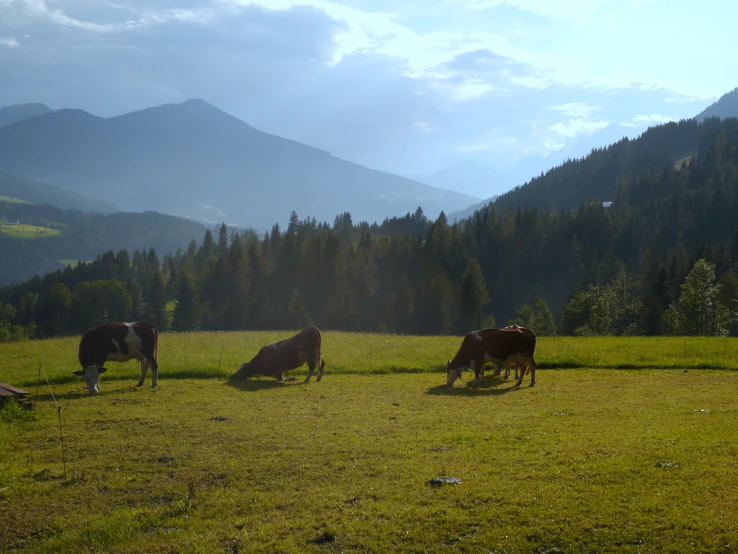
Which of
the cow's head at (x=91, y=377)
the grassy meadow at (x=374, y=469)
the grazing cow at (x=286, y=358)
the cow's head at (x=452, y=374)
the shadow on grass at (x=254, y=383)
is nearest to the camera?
the grassy meadow at (x=374, y=469)

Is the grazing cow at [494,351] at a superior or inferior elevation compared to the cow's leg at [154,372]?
superior

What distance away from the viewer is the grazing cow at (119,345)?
64.4ft

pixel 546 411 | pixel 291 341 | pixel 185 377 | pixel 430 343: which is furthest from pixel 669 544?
pixel 430 343

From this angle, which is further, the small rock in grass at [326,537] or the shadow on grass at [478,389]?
the shadow on grass at [478,389]

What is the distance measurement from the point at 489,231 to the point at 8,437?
417 feet

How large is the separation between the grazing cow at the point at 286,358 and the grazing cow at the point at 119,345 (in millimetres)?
3492

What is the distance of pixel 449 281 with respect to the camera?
96.6m

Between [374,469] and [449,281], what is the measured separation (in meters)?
87.6

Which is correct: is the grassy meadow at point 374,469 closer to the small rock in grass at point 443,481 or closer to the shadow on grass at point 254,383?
the small rock in grass at point 443,481

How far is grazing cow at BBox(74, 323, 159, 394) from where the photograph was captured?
19.6m

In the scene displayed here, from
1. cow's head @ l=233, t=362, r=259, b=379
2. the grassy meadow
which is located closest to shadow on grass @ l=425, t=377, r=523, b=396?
the grassy meadow

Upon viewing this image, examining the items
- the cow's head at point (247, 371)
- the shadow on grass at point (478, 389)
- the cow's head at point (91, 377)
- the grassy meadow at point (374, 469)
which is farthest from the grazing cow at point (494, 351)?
the cow's head at point (91, 377)

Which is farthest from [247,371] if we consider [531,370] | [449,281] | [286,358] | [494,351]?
[449,281]

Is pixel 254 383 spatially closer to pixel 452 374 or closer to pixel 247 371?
pixel 247 371
